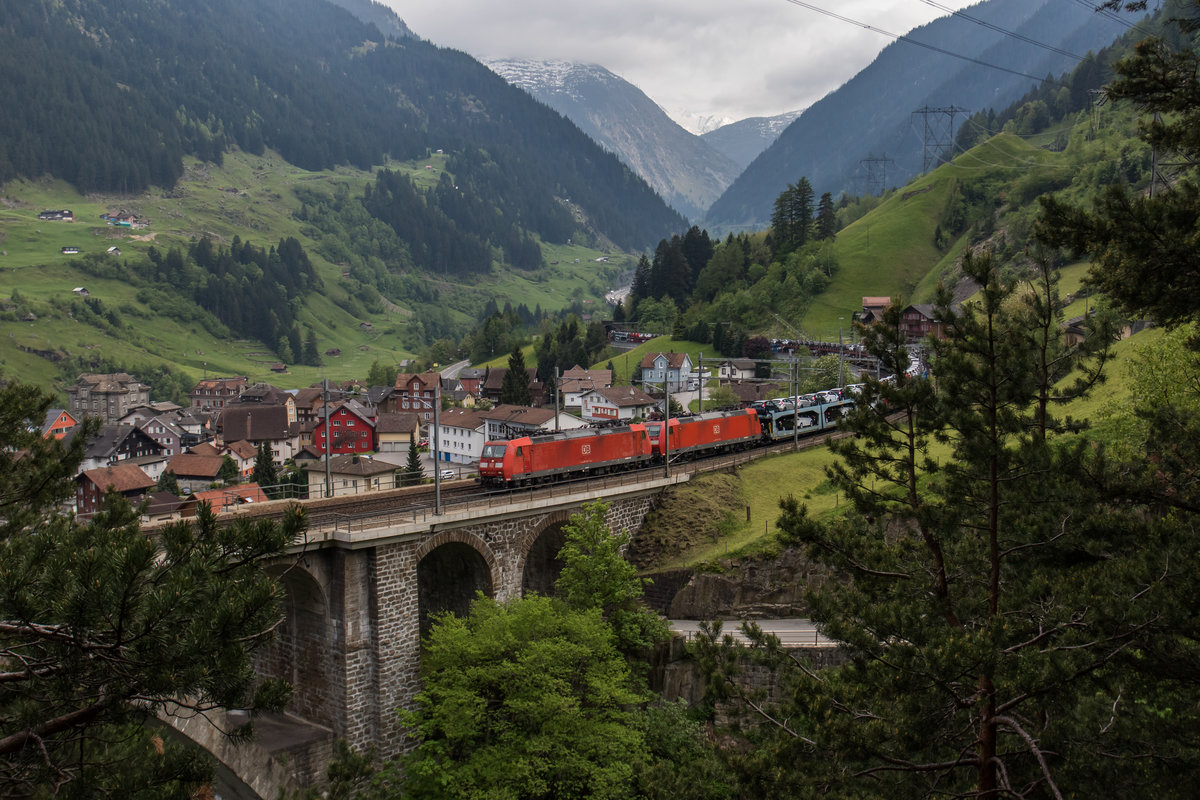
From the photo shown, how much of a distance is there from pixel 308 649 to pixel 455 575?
7199 millimetres

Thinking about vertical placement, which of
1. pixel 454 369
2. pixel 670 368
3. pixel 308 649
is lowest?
pixel 308 649

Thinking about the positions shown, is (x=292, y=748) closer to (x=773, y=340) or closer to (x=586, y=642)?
(x=586, y=642)

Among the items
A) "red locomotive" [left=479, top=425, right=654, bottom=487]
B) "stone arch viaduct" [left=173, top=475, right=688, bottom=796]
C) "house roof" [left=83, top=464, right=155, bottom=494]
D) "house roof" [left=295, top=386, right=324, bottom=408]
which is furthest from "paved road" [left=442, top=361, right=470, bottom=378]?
"stone arch viaduct" [left=173, top=475, right=688, bottom=796]

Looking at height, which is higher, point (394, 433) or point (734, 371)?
point (734, 371)

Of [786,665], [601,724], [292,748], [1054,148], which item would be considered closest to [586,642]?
[601,724]

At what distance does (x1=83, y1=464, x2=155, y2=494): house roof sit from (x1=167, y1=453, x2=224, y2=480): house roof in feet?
39.5

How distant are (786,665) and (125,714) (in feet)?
39.2

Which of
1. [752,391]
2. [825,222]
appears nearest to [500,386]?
[752,391]

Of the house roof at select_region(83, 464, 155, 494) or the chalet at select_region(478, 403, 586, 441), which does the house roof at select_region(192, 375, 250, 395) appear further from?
the chalet at select_region(478, 403, 586, 441)

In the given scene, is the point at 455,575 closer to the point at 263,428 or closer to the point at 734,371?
the point at 734,371

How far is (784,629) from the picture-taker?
32.0 m

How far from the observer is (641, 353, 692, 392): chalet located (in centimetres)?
9962

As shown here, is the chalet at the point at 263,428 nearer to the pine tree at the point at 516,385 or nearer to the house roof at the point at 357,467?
the pine tree at the point at 516,385

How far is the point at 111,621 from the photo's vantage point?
302 inches
